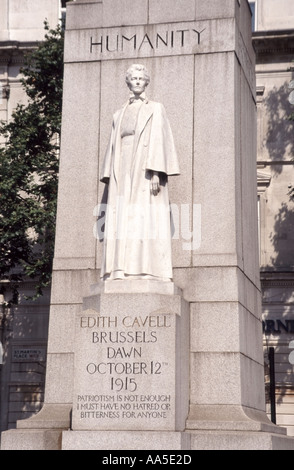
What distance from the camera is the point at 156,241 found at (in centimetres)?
1573

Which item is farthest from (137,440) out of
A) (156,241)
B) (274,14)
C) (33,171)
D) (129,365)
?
(274,14)

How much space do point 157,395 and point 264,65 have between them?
3005 cm

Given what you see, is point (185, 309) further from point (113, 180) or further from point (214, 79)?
point (214, 79)

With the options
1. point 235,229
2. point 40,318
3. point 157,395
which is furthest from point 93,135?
point 40,318

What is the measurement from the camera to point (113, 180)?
16156 millimetres

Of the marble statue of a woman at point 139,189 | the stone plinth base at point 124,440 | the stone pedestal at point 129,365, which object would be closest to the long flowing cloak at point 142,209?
the marble statue of a woman at point 139,189

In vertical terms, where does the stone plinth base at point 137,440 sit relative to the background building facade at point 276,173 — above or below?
below

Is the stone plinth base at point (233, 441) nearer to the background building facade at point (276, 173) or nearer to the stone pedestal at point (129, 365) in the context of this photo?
the stone pedestal at point (129, 365)

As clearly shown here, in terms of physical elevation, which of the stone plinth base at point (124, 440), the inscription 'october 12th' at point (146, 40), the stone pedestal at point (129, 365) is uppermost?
the inscription 'october 12th' at point (146, 40)

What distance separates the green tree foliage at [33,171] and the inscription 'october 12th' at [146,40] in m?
13.6

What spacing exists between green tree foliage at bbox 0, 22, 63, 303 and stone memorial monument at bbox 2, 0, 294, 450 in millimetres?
13620

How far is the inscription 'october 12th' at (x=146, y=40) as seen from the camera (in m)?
17.8
